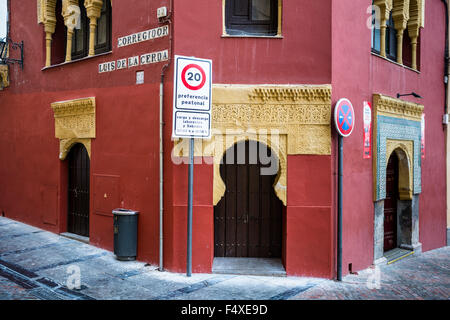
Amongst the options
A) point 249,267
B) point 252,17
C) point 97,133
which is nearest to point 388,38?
point 252,17

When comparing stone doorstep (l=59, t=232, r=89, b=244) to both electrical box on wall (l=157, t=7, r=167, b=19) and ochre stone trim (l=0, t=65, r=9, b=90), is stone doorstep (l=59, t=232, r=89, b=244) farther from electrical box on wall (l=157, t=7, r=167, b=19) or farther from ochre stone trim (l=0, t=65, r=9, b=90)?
ochre stone trim (l=0, t=65, r=9, b=90)

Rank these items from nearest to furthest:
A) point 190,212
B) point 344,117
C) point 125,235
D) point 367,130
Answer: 1. point 190,212
2. point 344,117
3. point 125,235
4. point 367,130

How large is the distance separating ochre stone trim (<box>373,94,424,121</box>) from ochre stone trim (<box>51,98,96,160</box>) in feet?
19.9

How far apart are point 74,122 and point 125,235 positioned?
3256 millimetres

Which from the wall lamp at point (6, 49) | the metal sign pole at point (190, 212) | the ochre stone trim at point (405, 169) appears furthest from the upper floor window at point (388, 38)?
the wall lamp at point (6, 49)

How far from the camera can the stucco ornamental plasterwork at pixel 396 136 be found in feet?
26.0

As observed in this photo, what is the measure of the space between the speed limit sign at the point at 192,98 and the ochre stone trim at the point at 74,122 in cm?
295

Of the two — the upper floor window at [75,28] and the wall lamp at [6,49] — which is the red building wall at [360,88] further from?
the wall lamp at [6,49]

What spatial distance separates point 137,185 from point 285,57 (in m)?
3.74

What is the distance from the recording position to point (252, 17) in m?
7.18

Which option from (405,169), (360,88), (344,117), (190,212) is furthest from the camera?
(405,169)

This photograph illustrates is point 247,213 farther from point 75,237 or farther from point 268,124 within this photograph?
point 75,237

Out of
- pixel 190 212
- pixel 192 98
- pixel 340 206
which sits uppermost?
pixel 192 98

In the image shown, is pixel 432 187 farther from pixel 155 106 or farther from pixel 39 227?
pixel 39 227
